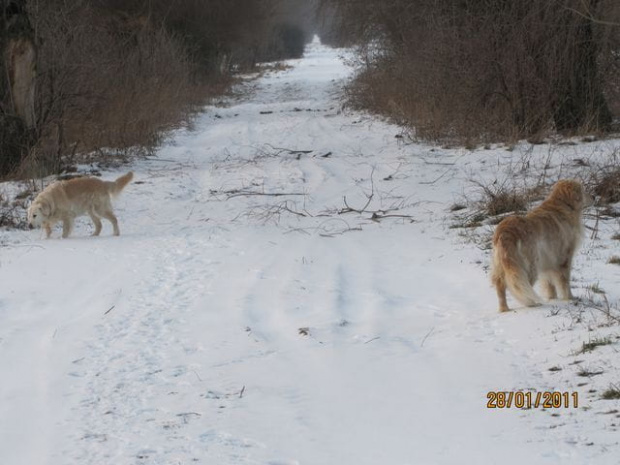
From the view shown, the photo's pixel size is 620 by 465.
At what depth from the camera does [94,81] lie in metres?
17.5

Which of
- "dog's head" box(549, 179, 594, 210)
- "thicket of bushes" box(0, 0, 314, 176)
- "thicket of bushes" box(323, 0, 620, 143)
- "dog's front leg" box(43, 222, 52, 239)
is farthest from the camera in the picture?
"thicket of bushes" box(323, 0, 620, 143)

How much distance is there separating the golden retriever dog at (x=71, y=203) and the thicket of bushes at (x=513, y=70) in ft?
26.6

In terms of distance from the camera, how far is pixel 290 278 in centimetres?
794

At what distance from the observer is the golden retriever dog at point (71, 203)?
10.3 m

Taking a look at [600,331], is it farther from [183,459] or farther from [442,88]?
[442,88]

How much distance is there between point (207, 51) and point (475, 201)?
30.0 m

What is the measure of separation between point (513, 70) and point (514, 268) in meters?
11.1

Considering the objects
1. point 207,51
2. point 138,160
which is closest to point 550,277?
point 138,160

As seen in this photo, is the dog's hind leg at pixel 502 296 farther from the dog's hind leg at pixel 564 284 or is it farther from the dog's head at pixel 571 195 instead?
the dog's head at pixel 571 195

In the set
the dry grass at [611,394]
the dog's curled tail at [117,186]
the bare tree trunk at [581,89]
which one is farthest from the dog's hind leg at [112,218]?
the bare tree trunk at [581,89]
